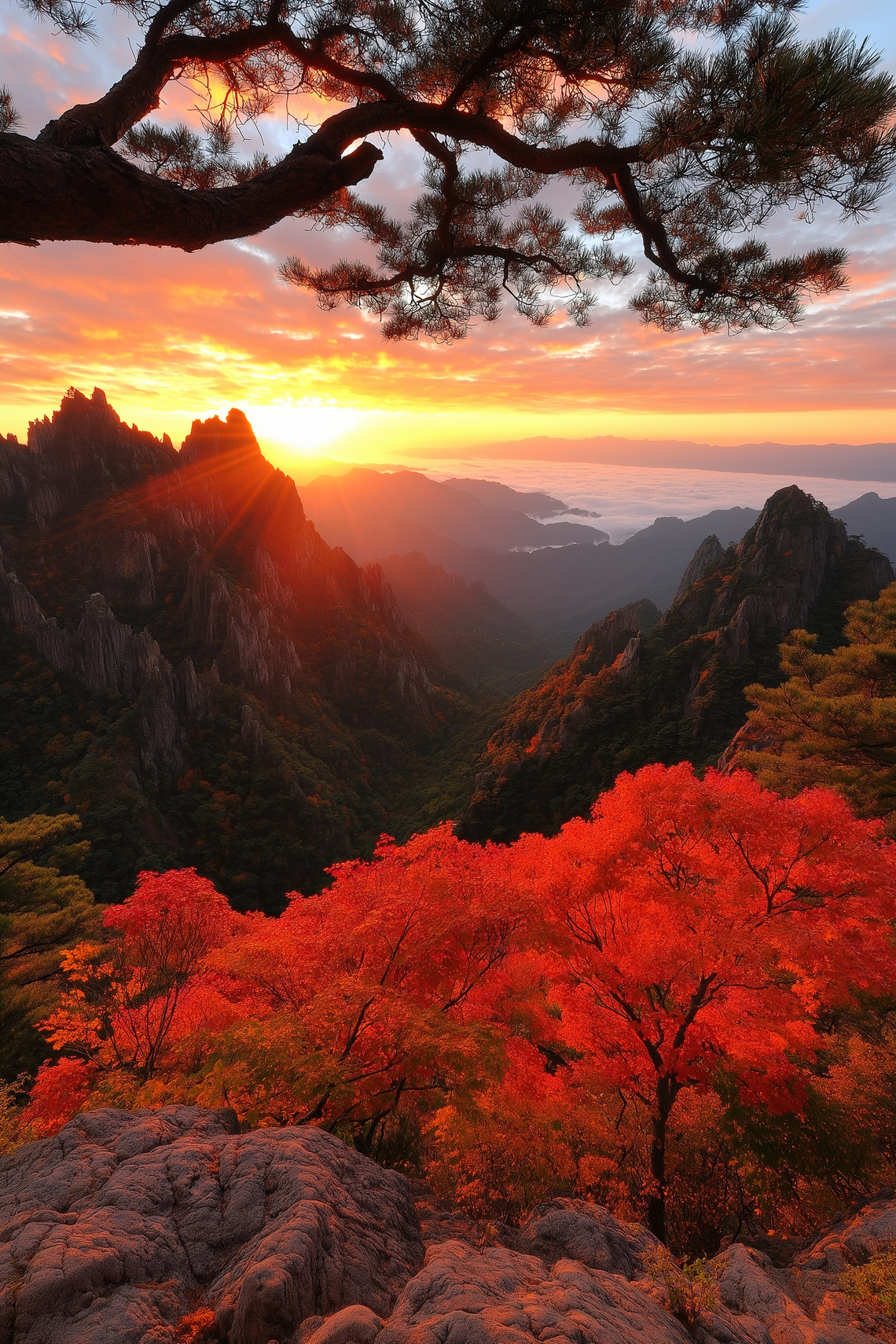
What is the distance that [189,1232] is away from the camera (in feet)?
18.3

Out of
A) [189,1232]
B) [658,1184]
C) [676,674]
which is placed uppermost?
[189,1232]

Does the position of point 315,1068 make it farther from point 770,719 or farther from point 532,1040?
point 770,719

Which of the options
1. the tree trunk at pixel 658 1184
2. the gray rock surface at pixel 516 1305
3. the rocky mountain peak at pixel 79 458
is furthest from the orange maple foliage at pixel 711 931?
the rocky mountain peak at pixel 79 458

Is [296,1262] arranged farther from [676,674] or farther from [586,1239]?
[676,674]

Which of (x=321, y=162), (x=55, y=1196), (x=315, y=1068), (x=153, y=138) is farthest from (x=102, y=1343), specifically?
(x=153, y=138)

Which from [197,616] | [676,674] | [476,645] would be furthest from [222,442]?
[676,674]

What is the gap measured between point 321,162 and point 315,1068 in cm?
1259

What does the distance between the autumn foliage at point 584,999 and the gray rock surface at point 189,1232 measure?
7.24 ft

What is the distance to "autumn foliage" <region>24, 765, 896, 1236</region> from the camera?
9648 mm

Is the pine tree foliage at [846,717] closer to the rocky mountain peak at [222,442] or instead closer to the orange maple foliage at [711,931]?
the orange maple foliage at [711,931]

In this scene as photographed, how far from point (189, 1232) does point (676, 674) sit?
73.0 metres

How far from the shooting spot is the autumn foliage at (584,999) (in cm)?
965

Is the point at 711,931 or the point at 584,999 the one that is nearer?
the point at 711,931

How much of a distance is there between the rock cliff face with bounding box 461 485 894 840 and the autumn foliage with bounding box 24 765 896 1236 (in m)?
46.9
